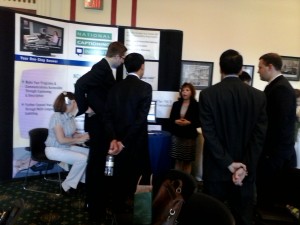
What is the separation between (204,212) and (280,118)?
1.14 m

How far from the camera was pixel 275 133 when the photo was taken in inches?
83.7

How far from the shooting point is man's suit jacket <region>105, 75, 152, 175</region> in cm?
234

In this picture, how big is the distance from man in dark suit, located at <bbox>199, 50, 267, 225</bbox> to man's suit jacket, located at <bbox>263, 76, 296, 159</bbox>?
0.25 metres

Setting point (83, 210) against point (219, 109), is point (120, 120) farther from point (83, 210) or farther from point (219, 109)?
point (83, 210)

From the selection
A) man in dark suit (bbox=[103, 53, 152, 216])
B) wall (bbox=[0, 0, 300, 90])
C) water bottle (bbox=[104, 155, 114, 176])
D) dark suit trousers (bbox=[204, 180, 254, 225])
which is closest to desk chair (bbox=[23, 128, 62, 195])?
man in dark suit (bbox=[103, 53, 152, 216])

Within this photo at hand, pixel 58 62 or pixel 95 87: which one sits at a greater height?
pixel 58 62

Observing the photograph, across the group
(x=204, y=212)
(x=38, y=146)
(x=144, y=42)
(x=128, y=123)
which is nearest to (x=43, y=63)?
(x=38, y=146)

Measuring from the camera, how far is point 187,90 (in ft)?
12.4

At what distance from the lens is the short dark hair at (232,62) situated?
1.90 meters

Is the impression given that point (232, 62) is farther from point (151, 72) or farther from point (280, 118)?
point (151, 72)

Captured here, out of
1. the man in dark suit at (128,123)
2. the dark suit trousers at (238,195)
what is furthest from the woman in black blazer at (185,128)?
the dark suit trousers at (238,195)

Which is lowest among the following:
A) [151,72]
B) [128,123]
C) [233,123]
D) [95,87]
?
[128,123]

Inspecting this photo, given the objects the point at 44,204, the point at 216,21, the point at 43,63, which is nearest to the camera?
the point at 44,204

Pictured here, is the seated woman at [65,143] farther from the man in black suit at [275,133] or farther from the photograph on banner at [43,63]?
the man in black suit at [275,133]
